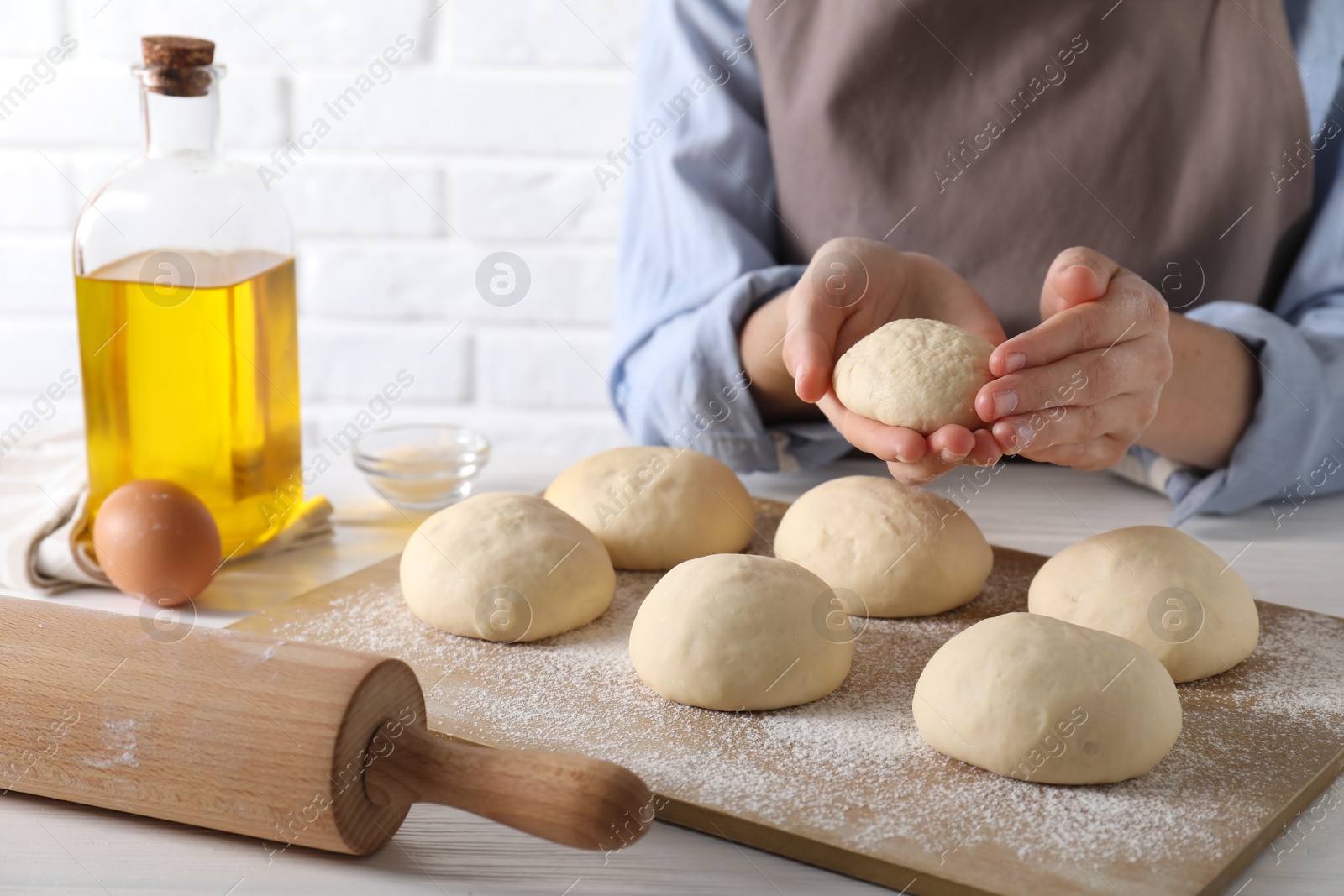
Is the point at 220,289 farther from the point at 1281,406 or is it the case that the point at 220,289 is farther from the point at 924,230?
the point at 1281,406

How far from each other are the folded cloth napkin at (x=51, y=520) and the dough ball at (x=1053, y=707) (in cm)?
68

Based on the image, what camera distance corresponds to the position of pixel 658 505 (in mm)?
1163

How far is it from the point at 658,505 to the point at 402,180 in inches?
44.5

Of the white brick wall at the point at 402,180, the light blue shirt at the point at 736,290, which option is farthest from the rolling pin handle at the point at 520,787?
the white brick wall at the point at 402,180

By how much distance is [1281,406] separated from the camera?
4.32ft

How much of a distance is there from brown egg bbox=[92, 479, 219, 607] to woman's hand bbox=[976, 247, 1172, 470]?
0.69 meters

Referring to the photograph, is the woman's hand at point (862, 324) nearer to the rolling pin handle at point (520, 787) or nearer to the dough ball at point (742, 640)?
the dough ball at point (742, 640)

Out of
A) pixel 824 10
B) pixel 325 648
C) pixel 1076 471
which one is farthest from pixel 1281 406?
pixel 325 648

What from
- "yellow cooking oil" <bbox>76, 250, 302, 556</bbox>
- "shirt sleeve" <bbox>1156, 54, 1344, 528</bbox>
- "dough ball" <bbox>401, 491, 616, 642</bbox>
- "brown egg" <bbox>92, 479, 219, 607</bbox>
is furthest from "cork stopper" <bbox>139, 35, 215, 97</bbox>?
"shirt sleeve" <bbox>1156, 54, 1344, 528</bbox>

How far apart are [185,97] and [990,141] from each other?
0.96 meters

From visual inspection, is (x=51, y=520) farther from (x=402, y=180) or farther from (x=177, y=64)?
(x=402, y=180)

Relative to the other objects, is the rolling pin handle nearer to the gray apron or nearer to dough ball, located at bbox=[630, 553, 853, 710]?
dough ball, located at bbox=[630, 553, 853, 710]

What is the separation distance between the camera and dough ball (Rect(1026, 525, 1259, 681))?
3.08 feet

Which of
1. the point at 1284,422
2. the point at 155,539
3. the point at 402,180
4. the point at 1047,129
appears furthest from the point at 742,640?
the point at 402,180
